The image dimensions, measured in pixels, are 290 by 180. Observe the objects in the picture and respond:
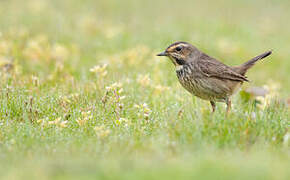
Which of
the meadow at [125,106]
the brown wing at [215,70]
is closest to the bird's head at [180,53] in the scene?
the brown wing at [215,70]

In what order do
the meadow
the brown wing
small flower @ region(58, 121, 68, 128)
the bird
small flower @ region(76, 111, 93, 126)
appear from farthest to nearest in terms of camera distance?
the brown wing → the bird → small flower @ region(76, 111, 93, 126) → small flower @ region(58, 121, 68, 128) → the meadow

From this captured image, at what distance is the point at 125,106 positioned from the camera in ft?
24.0

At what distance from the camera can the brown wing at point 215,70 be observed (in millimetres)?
7539

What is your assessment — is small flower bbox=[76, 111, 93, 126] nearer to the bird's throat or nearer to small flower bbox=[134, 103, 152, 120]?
small flower bbox=[134, 103, 152, 120]

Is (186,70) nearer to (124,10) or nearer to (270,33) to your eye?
(270,33)

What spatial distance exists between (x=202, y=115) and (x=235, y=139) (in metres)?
0.52

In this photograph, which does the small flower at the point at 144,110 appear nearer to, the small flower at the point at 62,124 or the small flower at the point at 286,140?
the small flower at the point at 62,124

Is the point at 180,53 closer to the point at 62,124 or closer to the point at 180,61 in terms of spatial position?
the point at 180,61

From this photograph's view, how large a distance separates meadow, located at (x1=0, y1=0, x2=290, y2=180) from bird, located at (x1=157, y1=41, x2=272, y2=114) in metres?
0.30

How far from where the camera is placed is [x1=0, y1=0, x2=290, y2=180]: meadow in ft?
14.1

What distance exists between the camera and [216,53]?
1296 cm

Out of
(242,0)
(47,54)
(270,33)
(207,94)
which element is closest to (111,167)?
(207,94)

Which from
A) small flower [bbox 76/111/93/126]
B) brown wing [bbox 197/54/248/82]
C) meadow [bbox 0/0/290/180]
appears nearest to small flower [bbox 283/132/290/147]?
meadow [bbox 0/0/290/180]

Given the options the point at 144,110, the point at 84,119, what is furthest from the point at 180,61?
the point at 84,119
